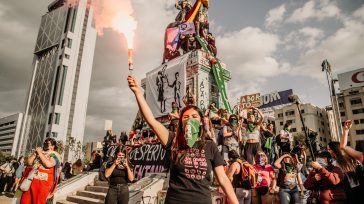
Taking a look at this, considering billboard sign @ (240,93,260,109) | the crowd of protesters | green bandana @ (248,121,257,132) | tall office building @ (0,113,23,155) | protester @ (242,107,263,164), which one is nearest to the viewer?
the crowd of protesters

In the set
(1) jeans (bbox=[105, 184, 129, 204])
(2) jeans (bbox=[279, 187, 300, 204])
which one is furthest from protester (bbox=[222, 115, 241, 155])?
(1) jeans (bbox=[105, 184, 129, 204])

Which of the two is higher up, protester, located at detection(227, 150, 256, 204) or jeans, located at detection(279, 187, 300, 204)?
protester, located at detection(227, 150, 256, 204)

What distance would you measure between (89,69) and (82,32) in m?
17.7

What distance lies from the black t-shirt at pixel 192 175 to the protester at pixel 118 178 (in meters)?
3.88

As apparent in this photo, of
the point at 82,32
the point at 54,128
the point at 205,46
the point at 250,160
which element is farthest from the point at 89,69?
the point at 250,160

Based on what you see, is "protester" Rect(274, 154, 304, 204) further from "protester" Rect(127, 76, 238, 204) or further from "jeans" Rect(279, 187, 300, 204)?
"protester" Rect(127, 76, 238, 204)

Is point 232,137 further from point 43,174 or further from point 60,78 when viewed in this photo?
point 60,78

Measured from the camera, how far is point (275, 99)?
65500mm

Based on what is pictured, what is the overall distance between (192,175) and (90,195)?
10438 mm

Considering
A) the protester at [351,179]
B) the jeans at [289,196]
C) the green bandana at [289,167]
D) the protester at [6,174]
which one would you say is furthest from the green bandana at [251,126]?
the protester at [6,174]

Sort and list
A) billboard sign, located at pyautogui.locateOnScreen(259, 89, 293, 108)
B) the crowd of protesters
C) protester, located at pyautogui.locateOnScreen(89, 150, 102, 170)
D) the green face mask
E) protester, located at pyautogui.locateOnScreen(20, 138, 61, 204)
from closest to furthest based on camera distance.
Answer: the crowd of protesters < the green face mask < protester, located at pyautogui.locateOnScreen(20, 138, 61, 204) < protester, located at pyautogui.locateOnScreen(89, 150, 102, 170) < billboard sign, located at pyautogui.locateOnScreen(259, 89, 293, 108)

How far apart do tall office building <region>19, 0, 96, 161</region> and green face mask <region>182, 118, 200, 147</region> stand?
337 feet

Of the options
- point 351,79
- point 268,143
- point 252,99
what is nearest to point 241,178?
point 268,143

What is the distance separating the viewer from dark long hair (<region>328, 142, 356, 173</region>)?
12.5 ft
